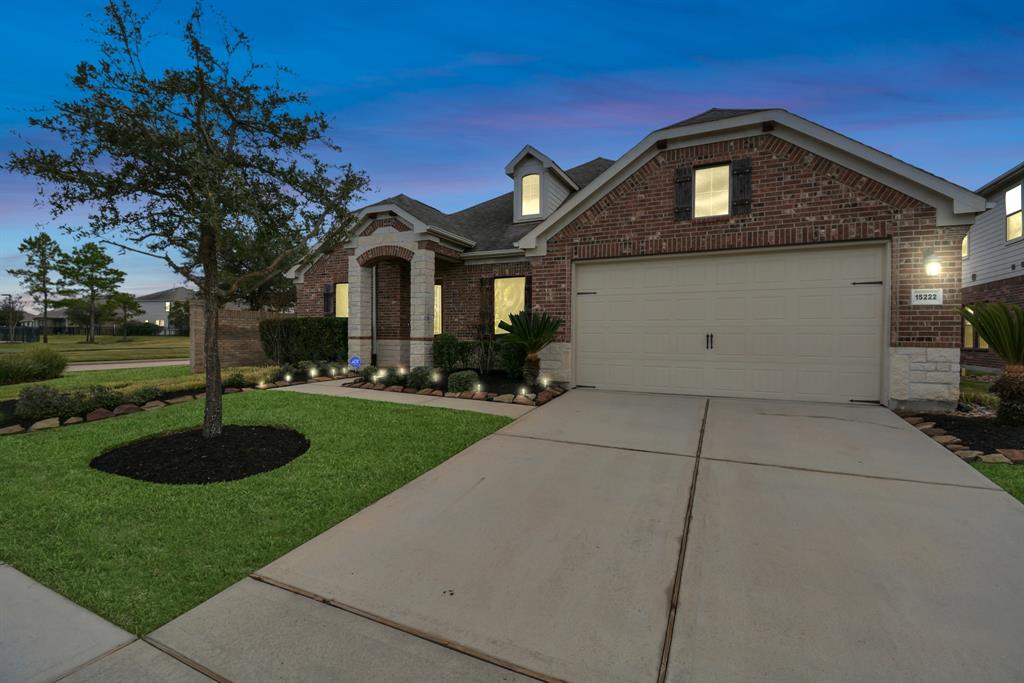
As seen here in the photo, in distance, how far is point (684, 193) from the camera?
811 centimetres

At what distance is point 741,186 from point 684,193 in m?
0.99

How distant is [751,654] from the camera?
1.85m

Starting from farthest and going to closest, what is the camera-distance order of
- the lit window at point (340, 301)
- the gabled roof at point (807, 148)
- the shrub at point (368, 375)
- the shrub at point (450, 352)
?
1. the lit window at point (340, 301)
2. the shrub at point (450, 352)
3. the shrub at point (368, 375)
4. the gabled roof at point (807, 148)

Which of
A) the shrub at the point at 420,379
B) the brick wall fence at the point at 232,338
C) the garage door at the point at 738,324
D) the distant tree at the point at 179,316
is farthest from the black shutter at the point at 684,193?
the distant tree at the point at 179,316

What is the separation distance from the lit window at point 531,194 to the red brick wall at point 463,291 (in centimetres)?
212

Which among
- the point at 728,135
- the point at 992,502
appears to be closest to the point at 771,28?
the point at 728,135

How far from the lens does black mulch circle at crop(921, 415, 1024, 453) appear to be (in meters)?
4.92

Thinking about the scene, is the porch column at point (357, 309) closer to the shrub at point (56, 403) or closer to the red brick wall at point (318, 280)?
the red brick wall at point (318, 280)

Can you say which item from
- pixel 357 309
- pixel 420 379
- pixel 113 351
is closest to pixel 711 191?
pixel 420 379

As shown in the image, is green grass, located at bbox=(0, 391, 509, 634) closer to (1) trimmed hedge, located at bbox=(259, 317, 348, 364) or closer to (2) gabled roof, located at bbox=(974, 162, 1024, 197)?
(1) trimmed hedge, located at bbox=(259, 317, 348, 364)

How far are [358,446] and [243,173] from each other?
11.6ft

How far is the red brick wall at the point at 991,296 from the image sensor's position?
12762 mm

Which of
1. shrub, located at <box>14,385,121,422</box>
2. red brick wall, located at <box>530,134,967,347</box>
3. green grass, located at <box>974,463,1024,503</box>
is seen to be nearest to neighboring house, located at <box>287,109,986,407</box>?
red brick wall, located at <box>530,134,967,347</box>

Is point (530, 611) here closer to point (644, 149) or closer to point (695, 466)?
point (695, 466)
